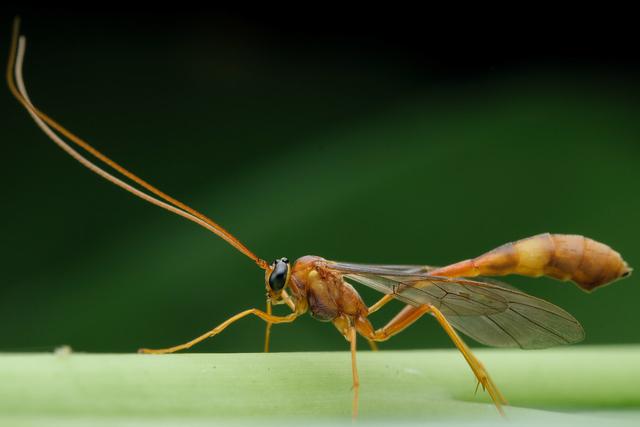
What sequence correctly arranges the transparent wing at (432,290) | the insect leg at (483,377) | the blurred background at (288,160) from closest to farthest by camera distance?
1. the insect leg at (483,377)
2. the transparent wing at (432,290)
3. the blurred background at (288,160)

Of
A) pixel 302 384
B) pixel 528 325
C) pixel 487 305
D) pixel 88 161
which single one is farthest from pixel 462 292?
pixel 88 161

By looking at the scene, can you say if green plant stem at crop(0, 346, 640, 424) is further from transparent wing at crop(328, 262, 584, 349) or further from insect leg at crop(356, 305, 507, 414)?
transparent wing at crop(328, 262, 584, 349)

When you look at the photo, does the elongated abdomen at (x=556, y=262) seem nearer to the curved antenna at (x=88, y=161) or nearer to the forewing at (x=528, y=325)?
the forewing at (x=528, y=325)

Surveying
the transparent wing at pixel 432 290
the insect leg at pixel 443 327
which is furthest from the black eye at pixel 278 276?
the insect leg at pixel 443 327

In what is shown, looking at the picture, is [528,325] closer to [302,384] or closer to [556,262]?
[556,262]

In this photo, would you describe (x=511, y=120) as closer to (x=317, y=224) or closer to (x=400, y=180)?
(x=400, y=180)

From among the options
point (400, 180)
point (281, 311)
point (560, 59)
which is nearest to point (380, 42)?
point (560, 59)

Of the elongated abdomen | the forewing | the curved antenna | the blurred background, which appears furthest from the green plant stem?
the blurred background
